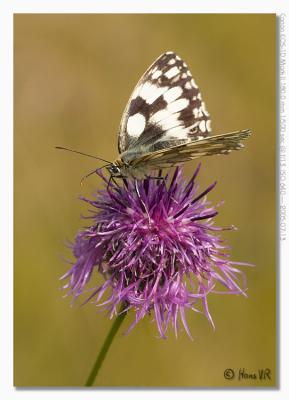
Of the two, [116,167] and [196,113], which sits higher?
[196,113]

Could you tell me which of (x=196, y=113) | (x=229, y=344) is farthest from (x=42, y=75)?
(x=229, y=344)

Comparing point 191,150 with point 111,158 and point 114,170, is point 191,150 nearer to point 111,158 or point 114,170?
point 114,170

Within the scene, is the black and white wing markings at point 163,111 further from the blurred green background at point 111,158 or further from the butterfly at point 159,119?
the blurred green background at point 111,158

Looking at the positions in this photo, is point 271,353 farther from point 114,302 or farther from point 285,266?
point 114,302
